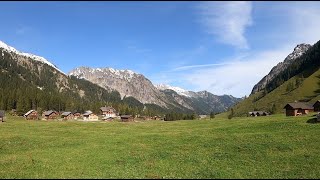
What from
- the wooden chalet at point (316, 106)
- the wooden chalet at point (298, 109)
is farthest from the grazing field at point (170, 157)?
the wooden chalet at point (316, 106)

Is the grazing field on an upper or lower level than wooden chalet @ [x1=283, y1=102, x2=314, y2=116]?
lower

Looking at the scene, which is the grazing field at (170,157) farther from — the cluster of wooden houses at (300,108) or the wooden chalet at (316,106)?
the wooden chalet at (316,106)

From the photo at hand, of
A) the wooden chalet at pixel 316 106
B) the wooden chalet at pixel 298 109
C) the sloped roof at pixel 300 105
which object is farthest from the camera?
the wooden chalet at pixel 316 106

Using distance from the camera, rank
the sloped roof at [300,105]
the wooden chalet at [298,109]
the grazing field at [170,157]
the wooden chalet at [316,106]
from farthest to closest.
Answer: the wooden chalet at [316,106], the sloped roof at [300,105], the wooden chalet at [298,109], the grazing field at [170,157]

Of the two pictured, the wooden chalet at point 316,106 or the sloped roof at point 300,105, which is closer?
the sloped roof at point 300,105

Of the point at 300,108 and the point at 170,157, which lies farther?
the point at 300,108

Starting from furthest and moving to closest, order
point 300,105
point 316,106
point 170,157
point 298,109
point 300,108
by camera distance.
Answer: point 316,106 → point 300,105 → point 300,108 → point 298,109 → point 170,157

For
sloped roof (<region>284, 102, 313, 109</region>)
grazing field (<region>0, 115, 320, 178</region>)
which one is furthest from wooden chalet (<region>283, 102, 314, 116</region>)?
grazing field (<region>0, 115, 320, 178</region>)

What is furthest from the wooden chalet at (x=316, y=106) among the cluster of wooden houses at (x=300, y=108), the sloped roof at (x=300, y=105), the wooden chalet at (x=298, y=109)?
the sloped roof at (x=300, y=105)

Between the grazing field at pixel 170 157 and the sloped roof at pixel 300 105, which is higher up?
the sloped roof at pixel 300 105

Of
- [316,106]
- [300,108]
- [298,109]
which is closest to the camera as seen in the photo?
[298,109]

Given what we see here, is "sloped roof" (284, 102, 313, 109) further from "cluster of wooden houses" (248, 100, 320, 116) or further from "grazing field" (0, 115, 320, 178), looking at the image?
"grazing field" (0, 115, 320, 178)

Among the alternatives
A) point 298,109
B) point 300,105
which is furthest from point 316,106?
point 298,109

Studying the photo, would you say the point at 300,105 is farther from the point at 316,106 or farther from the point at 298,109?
the point at 316,106
